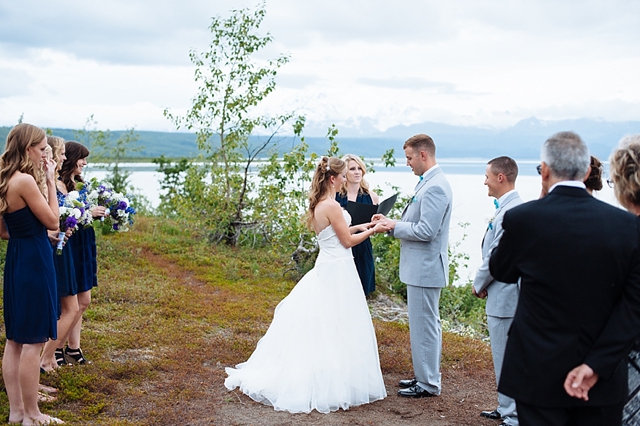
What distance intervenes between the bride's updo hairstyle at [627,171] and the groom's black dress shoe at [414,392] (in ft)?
10.5

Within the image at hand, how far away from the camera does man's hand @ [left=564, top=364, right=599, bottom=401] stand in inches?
114

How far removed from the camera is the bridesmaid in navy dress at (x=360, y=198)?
26.6ft

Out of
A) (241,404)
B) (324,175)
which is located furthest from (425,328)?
(241,404)

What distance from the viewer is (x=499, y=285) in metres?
5.00

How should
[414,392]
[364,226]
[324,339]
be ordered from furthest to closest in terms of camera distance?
[364,226], [414,392], [324,339]

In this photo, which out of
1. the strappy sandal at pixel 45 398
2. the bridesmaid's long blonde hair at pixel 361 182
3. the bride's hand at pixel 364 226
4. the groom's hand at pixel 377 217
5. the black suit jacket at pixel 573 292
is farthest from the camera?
the bridesmaid's long blonde hair at pixel 361 182

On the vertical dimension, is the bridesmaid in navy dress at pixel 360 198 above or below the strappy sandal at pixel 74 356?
above

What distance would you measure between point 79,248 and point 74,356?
3.88 feet

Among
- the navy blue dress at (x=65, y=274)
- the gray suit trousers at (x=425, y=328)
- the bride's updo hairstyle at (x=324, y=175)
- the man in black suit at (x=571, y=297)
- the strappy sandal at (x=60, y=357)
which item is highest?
the bride's updo hairstyle at (x=324, y=175)

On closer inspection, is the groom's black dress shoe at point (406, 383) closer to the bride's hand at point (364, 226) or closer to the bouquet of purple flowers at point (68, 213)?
the bride's hand at point (364, 226)

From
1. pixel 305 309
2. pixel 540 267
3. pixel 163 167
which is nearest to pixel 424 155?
pixel 305 309

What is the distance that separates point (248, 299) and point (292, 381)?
437cm

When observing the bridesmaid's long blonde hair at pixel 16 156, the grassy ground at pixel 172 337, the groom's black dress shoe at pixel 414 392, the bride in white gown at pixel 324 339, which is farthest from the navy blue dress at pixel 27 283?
the groom's black dress shoe at pixel 414 392

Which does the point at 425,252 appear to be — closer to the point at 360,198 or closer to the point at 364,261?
the point at 364,261
